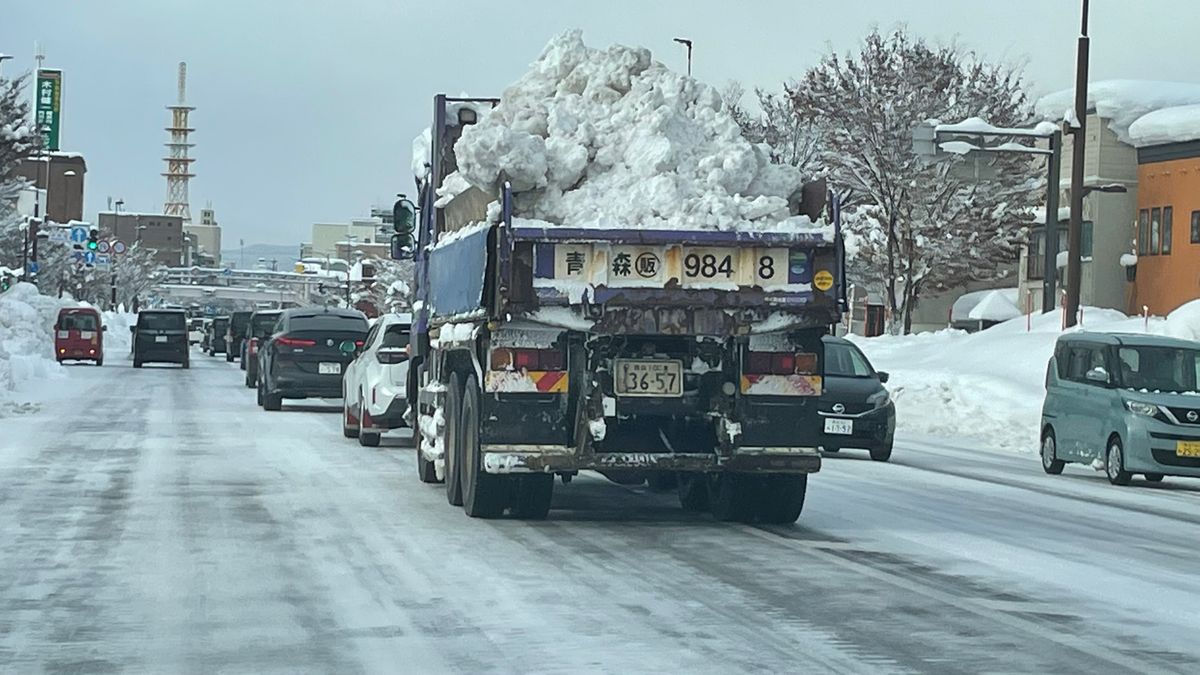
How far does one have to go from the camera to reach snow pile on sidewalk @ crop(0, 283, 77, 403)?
37.0m

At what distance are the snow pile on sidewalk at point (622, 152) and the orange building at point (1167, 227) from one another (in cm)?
4868

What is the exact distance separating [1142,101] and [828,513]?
53235 millimetres

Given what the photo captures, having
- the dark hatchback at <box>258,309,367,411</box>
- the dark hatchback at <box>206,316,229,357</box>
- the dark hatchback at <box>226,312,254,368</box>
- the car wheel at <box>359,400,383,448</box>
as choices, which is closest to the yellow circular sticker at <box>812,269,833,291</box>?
the car wheel at <box>359,400,383,448</box>

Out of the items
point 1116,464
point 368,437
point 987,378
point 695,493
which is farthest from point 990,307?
point 695,493

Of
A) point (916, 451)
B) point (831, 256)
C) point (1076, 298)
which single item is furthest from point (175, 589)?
point (1076, 298)

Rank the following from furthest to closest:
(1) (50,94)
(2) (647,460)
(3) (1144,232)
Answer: (1) (50,94) → (3) (1144,232) → (2) (647,460)

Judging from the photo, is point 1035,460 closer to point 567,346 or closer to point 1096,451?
point 1096,451

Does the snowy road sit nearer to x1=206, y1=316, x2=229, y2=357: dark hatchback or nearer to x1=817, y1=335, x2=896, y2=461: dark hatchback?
x1=817, y1=335, x2=896, y2=461: dark hatchback

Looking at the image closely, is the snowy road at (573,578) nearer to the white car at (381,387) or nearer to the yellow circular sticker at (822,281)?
the yellow circular sticker at (822,281)

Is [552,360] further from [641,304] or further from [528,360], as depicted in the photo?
[641,304]

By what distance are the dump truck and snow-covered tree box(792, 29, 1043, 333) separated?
42745mm

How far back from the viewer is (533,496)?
14.6 metres

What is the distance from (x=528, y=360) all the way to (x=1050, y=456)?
11004 millimetres

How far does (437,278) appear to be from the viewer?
55.1 feet
